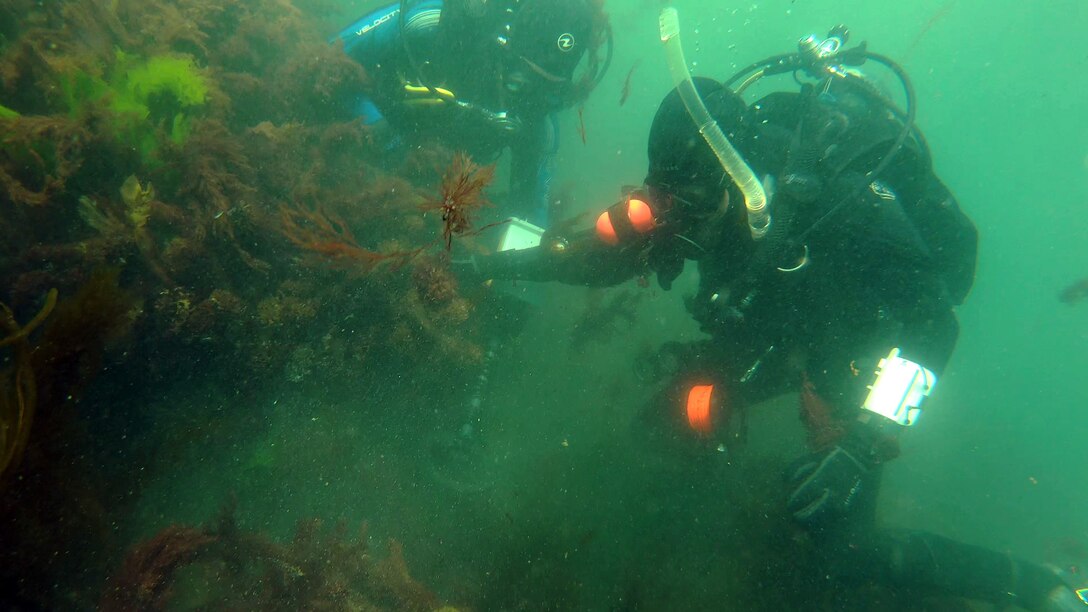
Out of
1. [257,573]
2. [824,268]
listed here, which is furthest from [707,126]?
[257,573]

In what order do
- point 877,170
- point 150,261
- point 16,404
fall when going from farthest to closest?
point 150,261
point 877,170
point 16,404

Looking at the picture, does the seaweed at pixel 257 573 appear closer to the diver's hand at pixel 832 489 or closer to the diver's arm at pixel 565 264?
the diver's arm at pixel 565 264

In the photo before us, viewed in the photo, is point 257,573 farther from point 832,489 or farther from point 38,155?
point 832,489

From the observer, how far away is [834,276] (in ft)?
12.3

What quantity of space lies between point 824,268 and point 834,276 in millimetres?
115

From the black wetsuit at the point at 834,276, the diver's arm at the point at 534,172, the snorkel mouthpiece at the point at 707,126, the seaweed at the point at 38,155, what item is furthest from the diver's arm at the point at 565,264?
the seaweed at the point at 38,155

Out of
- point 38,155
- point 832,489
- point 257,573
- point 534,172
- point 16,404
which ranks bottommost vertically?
point 257,573

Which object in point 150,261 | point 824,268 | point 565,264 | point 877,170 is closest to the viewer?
point 877,170

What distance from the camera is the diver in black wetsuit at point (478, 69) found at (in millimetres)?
5250

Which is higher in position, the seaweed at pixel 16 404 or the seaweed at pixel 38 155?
the seaweed at pixel 38 155

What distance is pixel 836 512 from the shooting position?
3400 millimetres

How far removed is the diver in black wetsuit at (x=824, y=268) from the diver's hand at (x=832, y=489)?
0.04ft

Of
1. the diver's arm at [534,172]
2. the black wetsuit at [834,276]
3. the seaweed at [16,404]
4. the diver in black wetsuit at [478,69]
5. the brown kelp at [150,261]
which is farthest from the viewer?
the diver's arm at [534,172]

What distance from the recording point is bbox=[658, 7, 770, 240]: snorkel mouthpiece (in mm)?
2910
